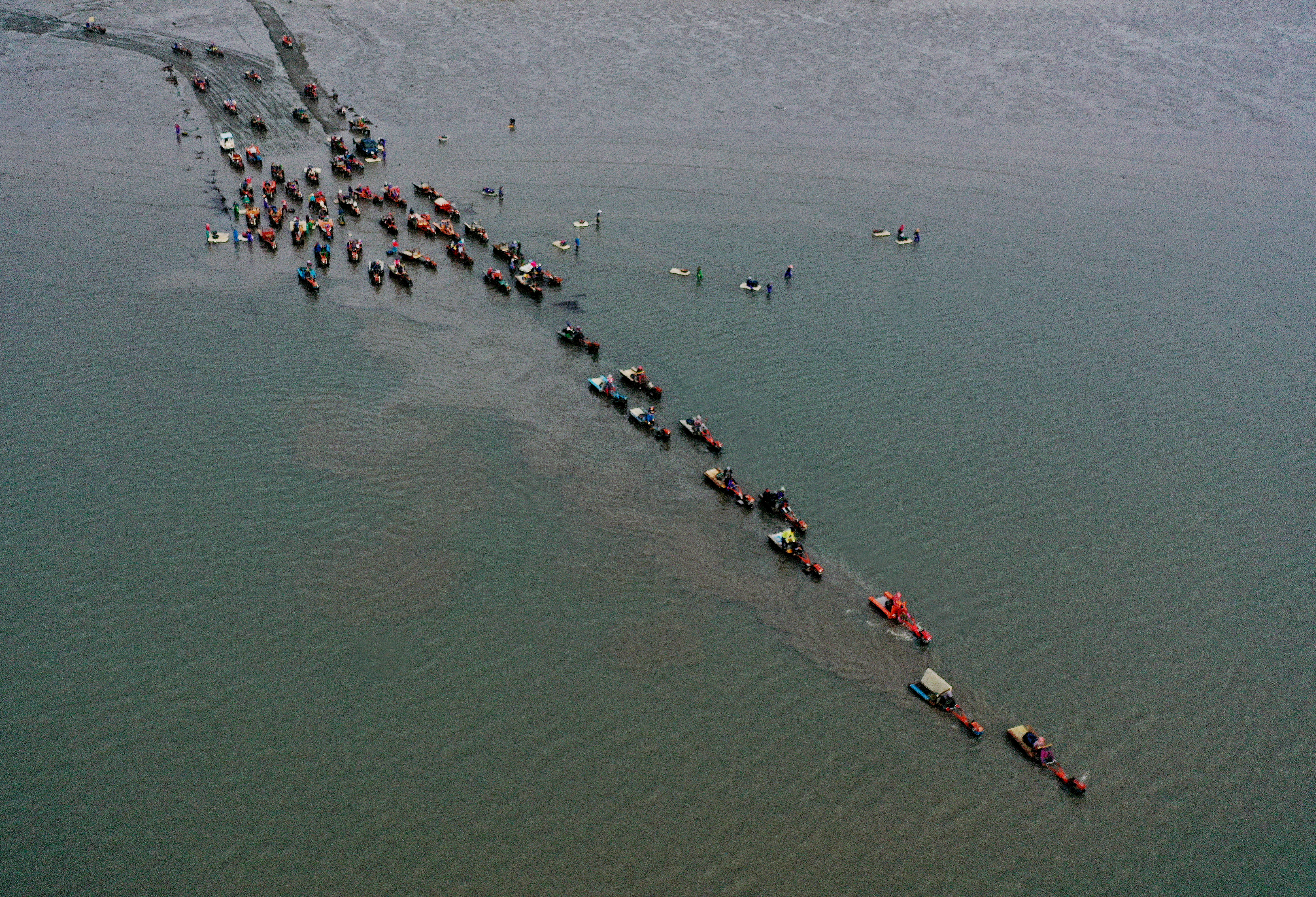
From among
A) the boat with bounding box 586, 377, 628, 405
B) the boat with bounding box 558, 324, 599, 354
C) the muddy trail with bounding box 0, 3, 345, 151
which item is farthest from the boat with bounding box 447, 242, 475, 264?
the muddy trail with bounding box 0, 3, 345, 151

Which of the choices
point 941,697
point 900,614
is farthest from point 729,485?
point 941,697

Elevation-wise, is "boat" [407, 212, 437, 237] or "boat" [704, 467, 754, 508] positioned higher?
"boat" [407, 212, 437, 237]

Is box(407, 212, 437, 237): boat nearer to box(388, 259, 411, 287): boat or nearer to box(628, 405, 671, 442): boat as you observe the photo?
box(388, 259, 411, 287): boat

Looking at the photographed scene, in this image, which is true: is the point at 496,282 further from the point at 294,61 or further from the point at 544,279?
the point at 294,61

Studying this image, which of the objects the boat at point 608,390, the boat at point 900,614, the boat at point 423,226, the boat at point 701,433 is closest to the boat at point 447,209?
the boat at point 423,226

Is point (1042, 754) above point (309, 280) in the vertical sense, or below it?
below
